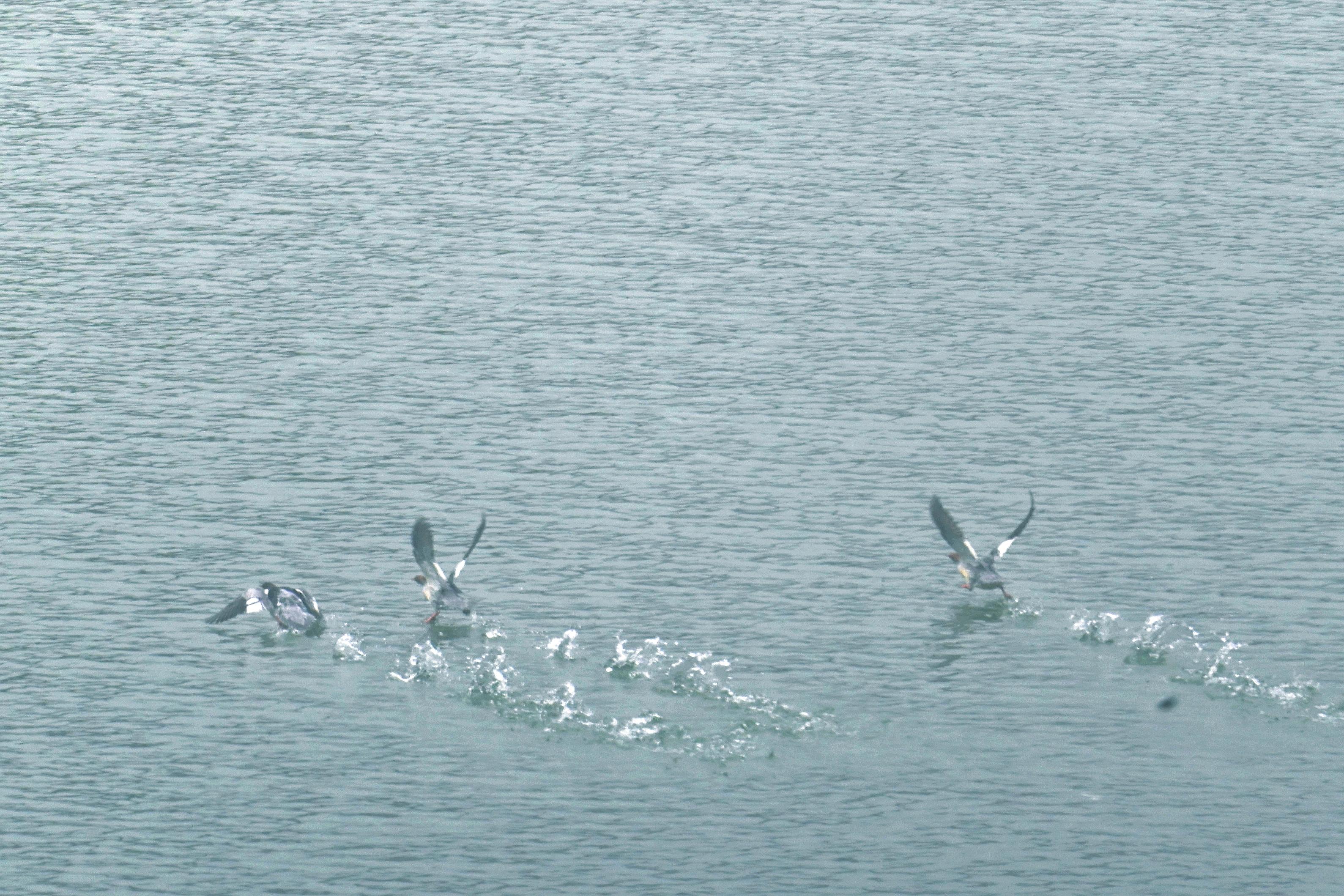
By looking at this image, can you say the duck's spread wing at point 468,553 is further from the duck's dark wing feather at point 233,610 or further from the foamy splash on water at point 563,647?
the duck's dark wing feather at point 233,610

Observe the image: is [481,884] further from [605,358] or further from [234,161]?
[234,161]

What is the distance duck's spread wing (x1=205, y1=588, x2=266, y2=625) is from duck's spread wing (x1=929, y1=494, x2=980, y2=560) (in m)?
16.3

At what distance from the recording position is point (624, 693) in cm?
5519

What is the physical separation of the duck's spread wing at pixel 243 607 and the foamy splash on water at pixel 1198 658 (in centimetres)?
1907

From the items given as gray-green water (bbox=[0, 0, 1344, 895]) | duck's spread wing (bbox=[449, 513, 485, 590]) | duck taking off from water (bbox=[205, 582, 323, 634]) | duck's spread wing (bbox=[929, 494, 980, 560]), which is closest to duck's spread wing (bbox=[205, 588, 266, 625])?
duck taking off from water (bbox=[205, 582, 323, 634])

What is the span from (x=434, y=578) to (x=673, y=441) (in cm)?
1213

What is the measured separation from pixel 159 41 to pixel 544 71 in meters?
16.1

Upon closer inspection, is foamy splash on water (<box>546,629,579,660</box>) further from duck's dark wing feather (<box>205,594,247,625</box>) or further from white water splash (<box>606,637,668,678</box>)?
duck's dark wing feather (<box>205,594,247,625</box>)

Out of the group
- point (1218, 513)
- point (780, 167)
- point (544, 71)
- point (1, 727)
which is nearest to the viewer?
point (1, 727)

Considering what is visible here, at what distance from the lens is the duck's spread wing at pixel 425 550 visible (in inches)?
2322

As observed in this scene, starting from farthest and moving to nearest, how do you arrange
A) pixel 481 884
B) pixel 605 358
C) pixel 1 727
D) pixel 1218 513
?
1. pixel 605 358
2. pixel 1218 513
3. pixel 1 727
4. pixel 481 884

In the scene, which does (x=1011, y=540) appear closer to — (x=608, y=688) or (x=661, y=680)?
(x=661, y=680)

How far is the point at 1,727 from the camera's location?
54.7 m

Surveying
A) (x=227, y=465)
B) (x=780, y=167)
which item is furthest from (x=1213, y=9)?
(x=227, y=465)
